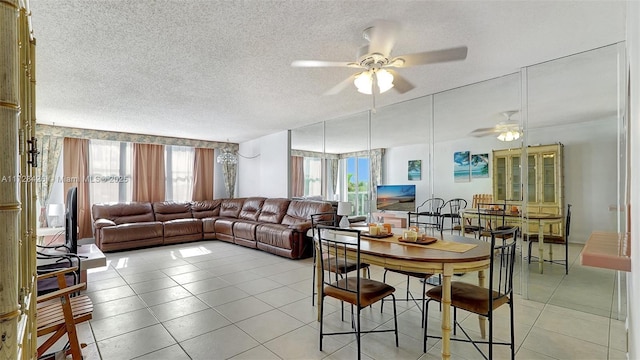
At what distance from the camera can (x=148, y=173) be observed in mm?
6797

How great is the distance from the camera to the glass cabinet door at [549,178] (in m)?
3.18

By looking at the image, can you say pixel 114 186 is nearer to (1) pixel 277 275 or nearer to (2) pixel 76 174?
(2) pixel 76 174

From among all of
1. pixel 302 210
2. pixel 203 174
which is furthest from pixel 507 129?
pixel 203 174

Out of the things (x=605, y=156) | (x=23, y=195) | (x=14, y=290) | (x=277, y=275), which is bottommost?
(x=277, y=275)

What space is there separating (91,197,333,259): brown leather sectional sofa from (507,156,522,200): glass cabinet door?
113 inches

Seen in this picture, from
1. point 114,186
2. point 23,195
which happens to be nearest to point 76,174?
point 114,186

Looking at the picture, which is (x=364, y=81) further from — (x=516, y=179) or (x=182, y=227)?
(x=182, y=227)

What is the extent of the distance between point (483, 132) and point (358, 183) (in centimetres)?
220

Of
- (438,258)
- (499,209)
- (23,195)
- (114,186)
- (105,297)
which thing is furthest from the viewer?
(114,186)

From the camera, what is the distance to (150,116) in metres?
4.98

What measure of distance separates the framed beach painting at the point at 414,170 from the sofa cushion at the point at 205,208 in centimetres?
508

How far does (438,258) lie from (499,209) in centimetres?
219

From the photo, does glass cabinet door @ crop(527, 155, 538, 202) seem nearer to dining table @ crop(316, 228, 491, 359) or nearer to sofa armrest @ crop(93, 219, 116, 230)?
dining table @ crop(316, 228, 491, 359)

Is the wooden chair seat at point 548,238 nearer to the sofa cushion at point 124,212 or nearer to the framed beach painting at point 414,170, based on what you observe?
the framed beach painting at point 414,170
